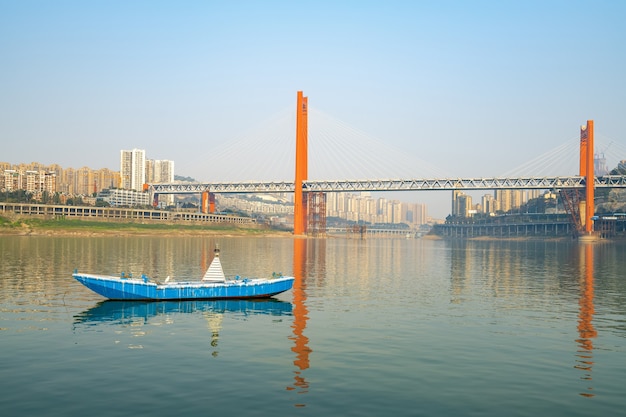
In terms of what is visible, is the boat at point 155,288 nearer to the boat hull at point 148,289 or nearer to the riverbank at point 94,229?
the boat hull at point 148,289

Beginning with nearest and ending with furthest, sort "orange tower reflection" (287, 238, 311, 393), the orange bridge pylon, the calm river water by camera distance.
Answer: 1. the calm river water
2. "orange tower reflection" (287, 238, 311, 393)
3. the orange bridge pylon

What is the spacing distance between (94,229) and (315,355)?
14795cm

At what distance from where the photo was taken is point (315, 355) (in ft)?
68.5

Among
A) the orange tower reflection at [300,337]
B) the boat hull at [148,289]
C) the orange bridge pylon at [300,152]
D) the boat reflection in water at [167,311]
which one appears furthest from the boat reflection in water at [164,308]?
the orange bridge pylon at [300,152]

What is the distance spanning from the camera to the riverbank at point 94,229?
14325cm

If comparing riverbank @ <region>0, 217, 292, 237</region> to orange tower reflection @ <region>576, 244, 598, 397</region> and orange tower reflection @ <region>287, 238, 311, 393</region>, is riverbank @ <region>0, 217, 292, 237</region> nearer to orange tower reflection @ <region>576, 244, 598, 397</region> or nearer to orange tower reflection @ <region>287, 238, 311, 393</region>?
orange tower reflection @ <region>287, 238, 311, 393</region>

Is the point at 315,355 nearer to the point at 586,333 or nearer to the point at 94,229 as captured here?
the point at 586,333

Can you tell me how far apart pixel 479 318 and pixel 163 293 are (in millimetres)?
16902

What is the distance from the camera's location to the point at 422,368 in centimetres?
1930

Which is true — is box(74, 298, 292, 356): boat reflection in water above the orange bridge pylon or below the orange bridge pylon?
below

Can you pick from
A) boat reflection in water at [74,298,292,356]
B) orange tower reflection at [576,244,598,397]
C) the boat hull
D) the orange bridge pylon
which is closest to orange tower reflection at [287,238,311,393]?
boat reflection in water at [74,298,292,356]

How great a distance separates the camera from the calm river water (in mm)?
15500

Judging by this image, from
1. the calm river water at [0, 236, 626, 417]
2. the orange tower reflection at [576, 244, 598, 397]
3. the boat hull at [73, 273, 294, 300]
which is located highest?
the boat hull at [73, 273, 294, 300]

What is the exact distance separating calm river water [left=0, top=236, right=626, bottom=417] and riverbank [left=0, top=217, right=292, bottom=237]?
4519 inches
